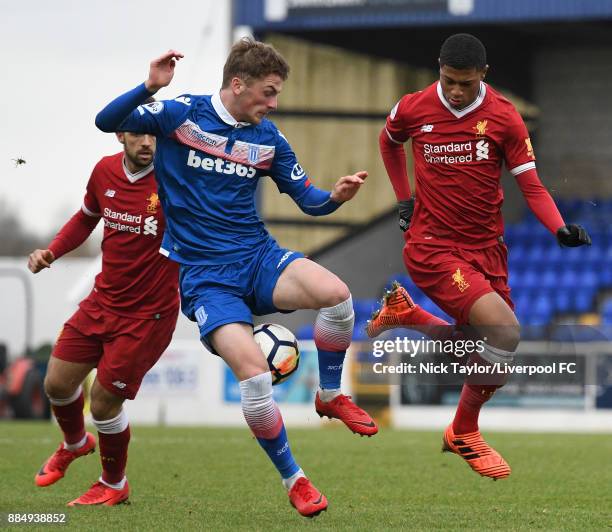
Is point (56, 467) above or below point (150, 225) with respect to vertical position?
below

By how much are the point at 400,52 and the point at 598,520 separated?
16560mm

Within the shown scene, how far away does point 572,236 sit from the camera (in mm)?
6723

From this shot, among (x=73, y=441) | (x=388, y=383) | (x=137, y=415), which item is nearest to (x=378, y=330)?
(x=73, y=441)

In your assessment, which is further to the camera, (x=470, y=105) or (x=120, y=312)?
(x=120, y=312)

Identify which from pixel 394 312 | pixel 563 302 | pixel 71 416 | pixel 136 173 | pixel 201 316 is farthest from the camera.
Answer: pixel 563 302

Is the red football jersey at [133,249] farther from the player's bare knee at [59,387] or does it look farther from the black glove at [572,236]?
the black glove at [572,236]

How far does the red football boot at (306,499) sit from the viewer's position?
6266 millimetres

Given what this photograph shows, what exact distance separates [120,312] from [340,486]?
212 centimetres

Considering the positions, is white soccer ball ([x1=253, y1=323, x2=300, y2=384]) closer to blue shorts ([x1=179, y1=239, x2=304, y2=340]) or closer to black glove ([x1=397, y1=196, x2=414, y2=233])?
blue shorts ([x1=179, y1=239, x2=304, y2=340])

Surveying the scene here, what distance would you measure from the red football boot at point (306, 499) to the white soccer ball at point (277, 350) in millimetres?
586

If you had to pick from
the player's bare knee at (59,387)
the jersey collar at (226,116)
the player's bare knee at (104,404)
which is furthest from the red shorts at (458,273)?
the player's bare knee at (59,387)

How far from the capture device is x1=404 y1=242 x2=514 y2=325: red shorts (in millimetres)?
7297

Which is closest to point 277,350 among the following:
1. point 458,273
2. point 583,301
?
point 458,273

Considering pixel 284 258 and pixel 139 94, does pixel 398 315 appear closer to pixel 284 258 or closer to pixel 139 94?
pixel 284 258
